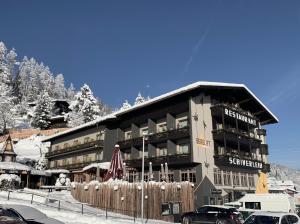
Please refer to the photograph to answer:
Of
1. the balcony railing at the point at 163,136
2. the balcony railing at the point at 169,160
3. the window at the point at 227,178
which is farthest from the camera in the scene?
the window at the point at 227,178

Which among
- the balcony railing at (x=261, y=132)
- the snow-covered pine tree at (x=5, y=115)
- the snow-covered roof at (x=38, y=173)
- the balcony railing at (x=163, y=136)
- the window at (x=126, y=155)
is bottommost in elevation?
the snow-covered roof at (x=38, y=173)

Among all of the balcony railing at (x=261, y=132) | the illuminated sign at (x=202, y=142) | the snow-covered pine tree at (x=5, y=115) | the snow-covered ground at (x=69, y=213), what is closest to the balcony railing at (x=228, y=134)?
the illuminated sign at (x=202, y=142)

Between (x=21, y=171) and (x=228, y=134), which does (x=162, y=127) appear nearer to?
(x=228, y=134)

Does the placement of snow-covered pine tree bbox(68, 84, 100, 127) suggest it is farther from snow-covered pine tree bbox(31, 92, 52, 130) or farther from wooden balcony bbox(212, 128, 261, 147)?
wooden balcony bbox(212, 128, 261, 147)

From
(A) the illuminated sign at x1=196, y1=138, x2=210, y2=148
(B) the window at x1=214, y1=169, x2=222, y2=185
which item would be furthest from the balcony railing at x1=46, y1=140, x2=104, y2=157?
(B) the window at x1=214, y1=169, x2=222, y2=185

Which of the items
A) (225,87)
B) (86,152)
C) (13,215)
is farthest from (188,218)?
(86,152)

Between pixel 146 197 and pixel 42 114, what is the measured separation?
7866cm

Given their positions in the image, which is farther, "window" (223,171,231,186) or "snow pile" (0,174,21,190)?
"window" (223,171,231,186)

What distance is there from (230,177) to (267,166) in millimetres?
11535

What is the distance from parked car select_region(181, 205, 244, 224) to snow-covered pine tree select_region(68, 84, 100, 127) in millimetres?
69081

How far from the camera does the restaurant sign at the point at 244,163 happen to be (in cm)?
4271

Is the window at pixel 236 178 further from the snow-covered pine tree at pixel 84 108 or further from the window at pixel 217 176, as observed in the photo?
the snow-covered pine tree at pixel 84 108

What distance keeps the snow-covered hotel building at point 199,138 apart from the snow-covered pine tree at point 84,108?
117ft

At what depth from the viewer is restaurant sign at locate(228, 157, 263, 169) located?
42.7 m
